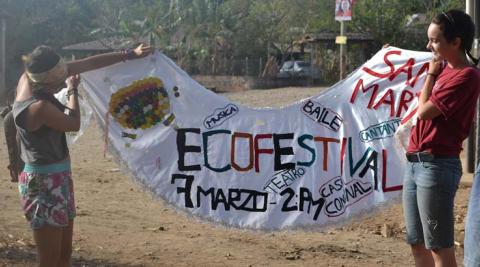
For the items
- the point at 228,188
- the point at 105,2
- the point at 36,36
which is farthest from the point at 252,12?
the point at 228,188

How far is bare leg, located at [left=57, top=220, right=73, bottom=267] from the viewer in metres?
4.33

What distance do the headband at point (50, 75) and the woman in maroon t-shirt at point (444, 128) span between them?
1985 mm

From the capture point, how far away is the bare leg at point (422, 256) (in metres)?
4.01

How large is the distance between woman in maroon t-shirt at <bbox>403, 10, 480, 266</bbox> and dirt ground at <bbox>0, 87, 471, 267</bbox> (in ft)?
4.63

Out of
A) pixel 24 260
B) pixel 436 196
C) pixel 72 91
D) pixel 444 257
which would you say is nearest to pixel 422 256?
pixel 444 257

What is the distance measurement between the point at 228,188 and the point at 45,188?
1.52 metres

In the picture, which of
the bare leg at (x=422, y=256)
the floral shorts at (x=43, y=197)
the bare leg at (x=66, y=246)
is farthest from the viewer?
the bare leg at (x=66, y=246)

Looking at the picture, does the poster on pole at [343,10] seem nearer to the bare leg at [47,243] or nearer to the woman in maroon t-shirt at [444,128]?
the woman in maroon t-shirt at [444,128]

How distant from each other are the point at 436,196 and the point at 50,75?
2180 mm

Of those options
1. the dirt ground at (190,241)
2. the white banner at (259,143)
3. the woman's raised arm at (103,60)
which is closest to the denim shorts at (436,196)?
the white banner at (259,143)

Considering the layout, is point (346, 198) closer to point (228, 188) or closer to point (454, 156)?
point (228, 188)

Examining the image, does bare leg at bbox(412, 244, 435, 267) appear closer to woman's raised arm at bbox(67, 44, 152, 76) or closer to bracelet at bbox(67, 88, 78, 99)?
bracelet at bbox(67, 88, 78, 99)

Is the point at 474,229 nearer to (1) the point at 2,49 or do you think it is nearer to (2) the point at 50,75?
(2) the point at 50,75

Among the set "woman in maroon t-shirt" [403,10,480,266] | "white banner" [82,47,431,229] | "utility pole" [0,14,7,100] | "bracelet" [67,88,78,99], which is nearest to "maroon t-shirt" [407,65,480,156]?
"woman in maroon t-shirt" [403,10,480,266]
